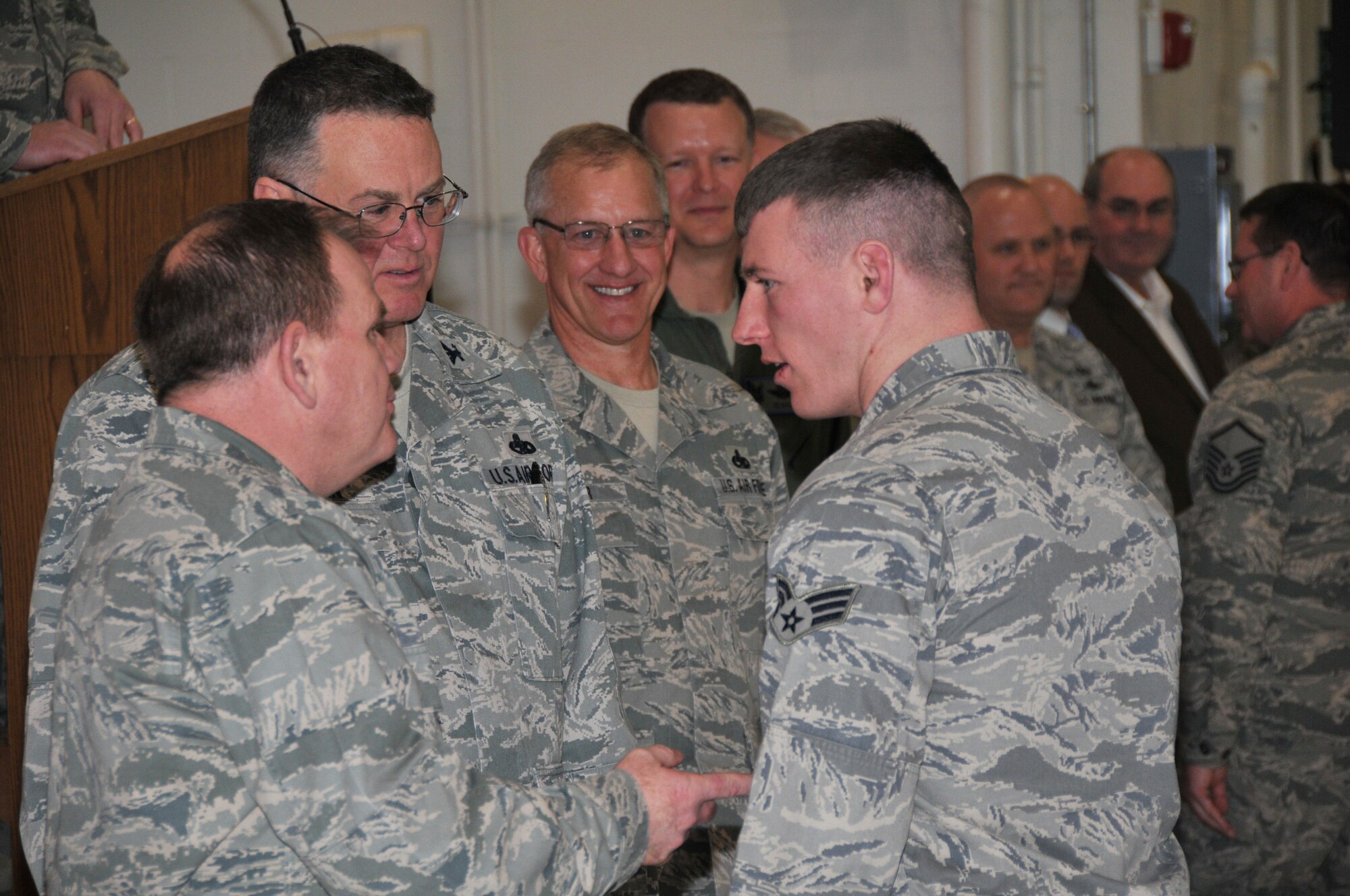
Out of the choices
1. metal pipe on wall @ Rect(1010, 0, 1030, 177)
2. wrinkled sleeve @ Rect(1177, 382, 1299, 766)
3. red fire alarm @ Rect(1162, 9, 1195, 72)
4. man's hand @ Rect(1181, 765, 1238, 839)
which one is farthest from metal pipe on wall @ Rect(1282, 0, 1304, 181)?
man's hand @ Rect(1181, 765, 1238, 839)

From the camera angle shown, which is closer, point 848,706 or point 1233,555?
point 848,706

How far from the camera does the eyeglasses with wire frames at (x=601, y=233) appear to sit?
2.50 meters

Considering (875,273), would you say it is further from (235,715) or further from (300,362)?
(235,715)

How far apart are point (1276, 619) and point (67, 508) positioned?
2619 mm

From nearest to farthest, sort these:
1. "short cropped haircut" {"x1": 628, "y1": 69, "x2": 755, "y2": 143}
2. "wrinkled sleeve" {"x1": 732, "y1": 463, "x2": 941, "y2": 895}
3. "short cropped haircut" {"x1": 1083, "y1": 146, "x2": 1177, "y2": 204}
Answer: "wrinkled sleeve" {"x1": 732, "y1": 463, "x2": 941, "y2": 895}
"short cropped haircut" {"x1": 628, "y1": 69, "x2": 755, "y2": 143}
"short cropped haircut" {"x1": 1083, "y1": 146, "x2": 1177, "y2": 204}

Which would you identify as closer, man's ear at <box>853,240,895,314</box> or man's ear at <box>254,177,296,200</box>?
man's ear at <box>853,240,895,314</box>

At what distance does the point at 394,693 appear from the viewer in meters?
1.12

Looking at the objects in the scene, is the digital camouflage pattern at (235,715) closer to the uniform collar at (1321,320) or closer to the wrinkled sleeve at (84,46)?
the wrinkled sleeve at (84,46)

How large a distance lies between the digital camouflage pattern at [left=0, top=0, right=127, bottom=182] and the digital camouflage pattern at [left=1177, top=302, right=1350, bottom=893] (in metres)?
2.53

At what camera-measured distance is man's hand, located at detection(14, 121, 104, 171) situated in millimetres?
2096

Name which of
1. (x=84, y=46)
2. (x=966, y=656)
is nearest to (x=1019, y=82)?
(x=84, y=46)

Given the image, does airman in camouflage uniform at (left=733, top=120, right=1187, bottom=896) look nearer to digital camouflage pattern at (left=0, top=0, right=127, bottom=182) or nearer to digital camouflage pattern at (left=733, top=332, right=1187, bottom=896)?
digital camouflage pattern at (left=733, top=332, right=1187, bottom=896)

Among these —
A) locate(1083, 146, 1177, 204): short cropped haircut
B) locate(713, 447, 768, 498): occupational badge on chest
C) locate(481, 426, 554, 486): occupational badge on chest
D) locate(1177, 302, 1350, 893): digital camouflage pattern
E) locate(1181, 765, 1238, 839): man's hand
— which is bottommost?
locate(1181, 765, 1238, 839): man's hand

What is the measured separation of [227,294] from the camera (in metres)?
1.17
